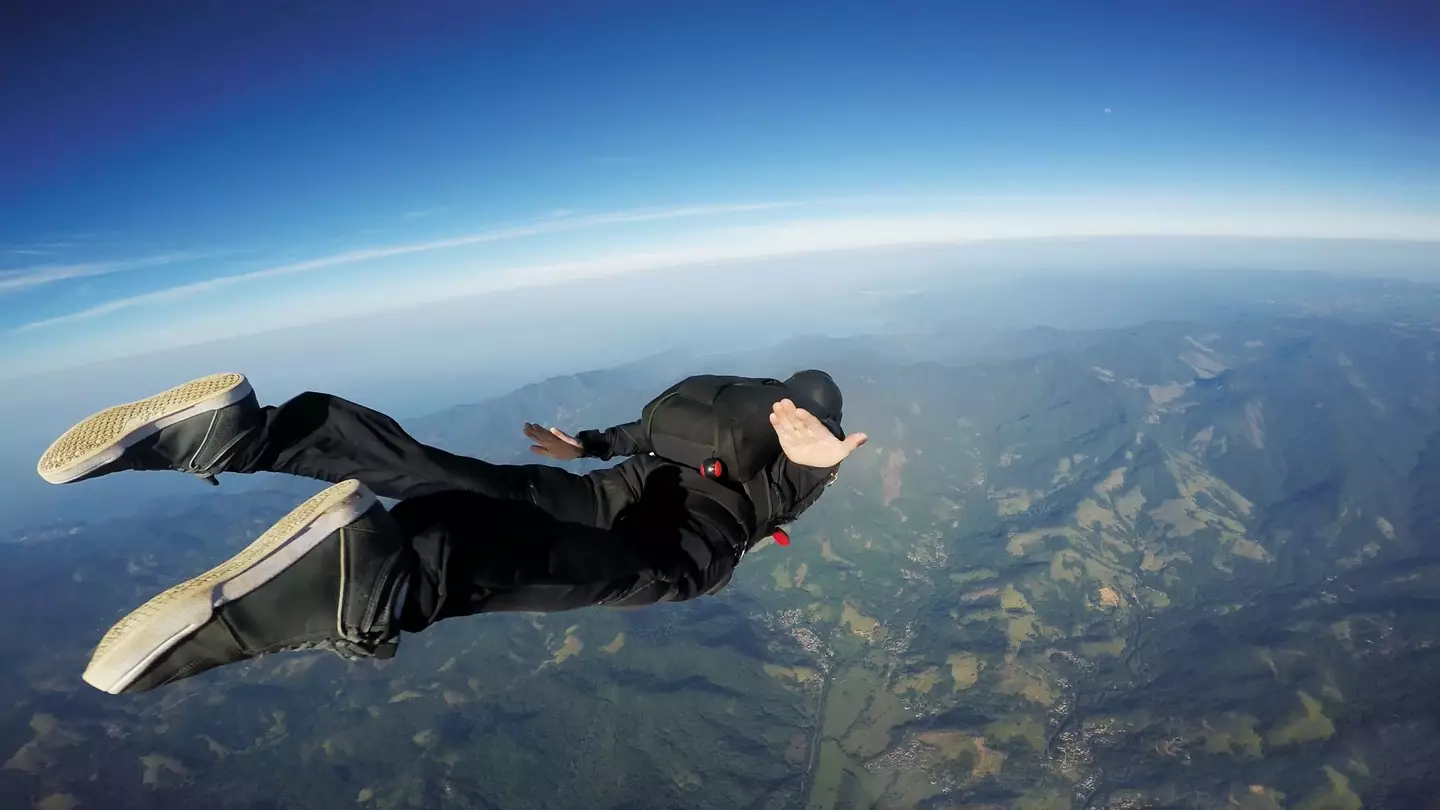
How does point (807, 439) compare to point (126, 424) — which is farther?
point (807, 439)

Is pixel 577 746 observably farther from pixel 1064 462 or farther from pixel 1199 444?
pixel 1199 444

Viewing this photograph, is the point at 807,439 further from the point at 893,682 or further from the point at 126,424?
the point at 893,682

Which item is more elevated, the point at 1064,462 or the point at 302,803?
the point at 1064,462

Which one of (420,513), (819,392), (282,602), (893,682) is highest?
(819,392)

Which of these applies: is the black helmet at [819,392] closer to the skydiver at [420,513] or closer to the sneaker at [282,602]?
the skydiver at [420,513]

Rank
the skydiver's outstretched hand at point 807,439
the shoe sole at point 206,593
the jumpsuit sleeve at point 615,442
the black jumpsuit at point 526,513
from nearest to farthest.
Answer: the shoe sole at point 206,593, the black jumpsuit at point 526,513, the skydiver's outstretched hand at point 807,439, the jumpsuit sleeve at point 615,442

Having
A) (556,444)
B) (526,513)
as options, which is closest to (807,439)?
(526,513)

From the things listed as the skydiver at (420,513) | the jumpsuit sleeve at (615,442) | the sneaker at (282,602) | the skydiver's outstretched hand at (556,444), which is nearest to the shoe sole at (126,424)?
the skydiver at (420,513)

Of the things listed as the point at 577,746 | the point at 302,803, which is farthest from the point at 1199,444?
the point at 302,803
